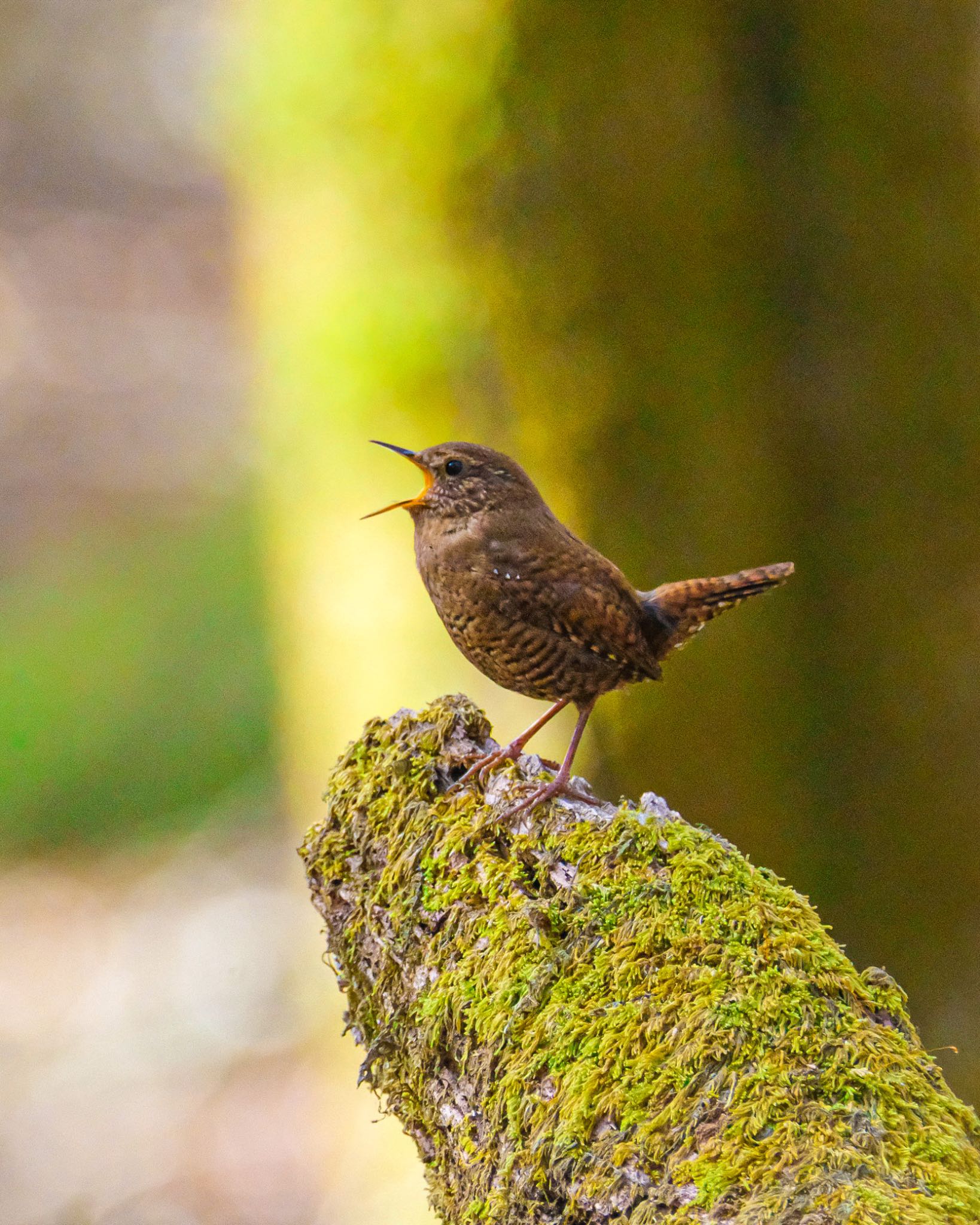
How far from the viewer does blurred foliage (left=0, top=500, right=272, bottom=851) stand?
356 inches

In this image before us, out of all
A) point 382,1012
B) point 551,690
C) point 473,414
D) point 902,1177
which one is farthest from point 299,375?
point 902,1177

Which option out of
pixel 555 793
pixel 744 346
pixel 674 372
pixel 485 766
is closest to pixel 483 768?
pixel 485 766

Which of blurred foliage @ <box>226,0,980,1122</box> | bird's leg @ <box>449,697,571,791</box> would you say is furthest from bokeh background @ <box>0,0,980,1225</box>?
bird's leg @ <box>449,697,571,791</box>

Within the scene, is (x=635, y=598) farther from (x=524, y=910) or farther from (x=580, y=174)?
(x=580, y=174)

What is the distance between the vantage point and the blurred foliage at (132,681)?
905 cm

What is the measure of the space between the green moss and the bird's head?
2.35 feet

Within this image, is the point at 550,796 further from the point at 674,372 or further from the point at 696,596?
the point at 674,372

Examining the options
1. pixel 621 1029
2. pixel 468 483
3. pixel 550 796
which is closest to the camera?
pixel 621 1029

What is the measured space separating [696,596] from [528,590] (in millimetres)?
470

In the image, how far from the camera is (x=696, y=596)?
265cm

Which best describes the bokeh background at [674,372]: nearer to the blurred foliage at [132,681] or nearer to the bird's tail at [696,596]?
the bird's tail at [696,596]

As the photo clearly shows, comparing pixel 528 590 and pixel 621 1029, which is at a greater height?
pixel 528 590

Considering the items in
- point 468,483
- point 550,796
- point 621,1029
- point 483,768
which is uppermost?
point 468,483

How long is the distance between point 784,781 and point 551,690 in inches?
44.3
